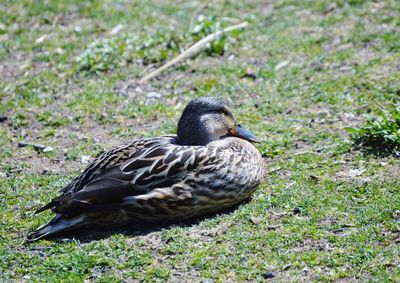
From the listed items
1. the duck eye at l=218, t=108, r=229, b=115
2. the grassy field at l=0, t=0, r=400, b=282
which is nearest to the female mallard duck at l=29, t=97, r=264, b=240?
the grassy field at l=0, t=0, r=400, b=282

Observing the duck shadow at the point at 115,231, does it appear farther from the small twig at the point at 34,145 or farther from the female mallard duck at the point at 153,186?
the small twig at the point at 34,145

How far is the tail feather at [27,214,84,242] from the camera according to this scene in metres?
6.77

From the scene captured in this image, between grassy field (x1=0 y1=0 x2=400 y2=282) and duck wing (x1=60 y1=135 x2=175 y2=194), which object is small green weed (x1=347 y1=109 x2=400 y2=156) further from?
duck wing (x1=60 y1=135 x2=175 y2=194)

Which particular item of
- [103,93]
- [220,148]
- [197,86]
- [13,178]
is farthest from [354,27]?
[13,178]

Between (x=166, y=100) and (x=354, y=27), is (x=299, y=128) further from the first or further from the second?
(x=354, y=27)

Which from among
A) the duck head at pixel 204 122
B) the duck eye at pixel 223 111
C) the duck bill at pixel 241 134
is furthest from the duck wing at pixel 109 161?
the duck bill at pixel 241 134

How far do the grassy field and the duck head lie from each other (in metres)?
0.71

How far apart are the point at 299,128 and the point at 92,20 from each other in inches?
226

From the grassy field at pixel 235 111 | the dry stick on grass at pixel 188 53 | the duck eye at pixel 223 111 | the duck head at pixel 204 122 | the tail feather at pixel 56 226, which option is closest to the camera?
the grassy field at pixel 235 111

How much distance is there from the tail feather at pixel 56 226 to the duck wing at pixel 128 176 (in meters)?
0.09

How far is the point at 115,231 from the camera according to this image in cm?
696

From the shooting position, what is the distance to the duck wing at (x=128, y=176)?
22.2 feet

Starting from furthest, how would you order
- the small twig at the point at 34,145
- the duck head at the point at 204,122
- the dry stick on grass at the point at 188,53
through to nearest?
1. the dry stick on grass at the point at 188,53
2. the small twig at the point at 34,145
3. the duck head at the point at 204,122

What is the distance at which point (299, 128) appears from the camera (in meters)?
9.11
